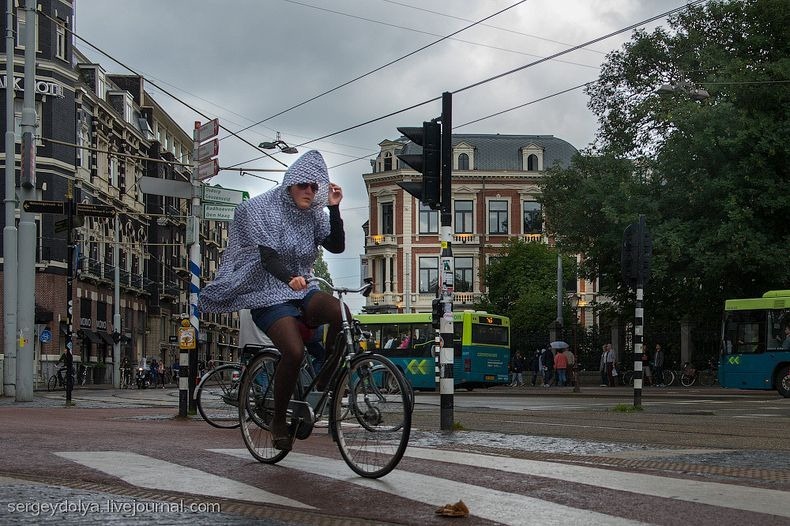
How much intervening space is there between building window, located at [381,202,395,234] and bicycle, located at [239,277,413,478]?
75.0m

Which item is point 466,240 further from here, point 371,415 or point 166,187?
point 371,415

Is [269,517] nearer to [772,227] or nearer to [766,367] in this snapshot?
[766,367]

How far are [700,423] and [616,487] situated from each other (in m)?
8.96

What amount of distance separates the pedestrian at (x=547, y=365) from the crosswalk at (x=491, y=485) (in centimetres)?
4173

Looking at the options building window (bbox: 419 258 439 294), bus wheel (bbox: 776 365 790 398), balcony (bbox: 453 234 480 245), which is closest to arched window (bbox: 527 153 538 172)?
balcony (bbox: 453 234 480 245)

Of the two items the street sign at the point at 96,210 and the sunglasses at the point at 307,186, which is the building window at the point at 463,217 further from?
the sunglasses at the point at 307,186

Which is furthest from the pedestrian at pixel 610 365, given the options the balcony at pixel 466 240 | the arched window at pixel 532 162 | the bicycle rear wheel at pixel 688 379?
the arched window at pixel 532 162

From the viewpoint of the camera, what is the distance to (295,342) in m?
6.74

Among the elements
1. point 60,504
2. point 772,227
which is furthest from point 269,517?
point 772,227

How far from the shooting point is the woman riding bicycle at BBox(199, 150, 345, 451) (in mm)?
6762

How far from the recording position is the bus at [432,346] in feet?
130

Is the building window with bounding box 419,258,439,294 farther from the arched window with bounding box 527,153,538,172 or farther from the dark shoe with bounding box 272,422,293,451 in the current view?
the dark shoe with bounding box 272,422,293,451

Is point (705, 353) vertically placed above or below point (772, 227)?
below

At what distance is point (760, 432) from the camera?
498 inches
